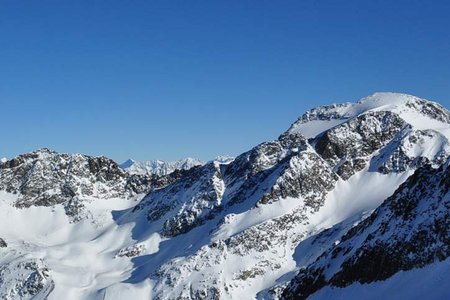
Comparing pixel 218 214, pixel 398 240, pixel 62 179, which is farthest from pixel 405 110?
pixel 398 240

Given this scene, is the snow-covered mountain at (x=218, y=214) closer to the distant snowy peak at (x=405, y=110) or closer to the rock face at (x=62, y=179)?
the rock face at (x=62, y=179)

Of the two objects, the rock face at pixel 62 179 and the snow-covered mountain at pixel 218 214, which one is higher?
the rock face at pixel 62 179

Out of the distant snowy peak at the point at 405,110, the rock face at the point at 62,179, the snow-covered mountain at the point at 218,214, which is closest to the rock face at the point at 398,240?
the snow-covered mountain at the point at 218,214

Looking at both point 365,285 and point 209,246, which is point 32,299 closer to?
point 209,246

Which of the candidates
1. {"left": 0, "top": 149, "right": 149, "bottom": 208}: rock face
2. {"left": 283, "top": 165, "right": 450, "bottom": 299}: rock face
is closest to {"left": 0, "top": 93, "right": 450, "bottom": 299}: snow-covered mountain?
{"left": 0, "top": 149, "right": 149, "bottom": 208}: rock face

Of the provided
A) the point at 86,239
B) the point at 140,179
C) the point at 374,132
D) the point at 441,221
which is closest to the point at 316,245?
the point at 374,132

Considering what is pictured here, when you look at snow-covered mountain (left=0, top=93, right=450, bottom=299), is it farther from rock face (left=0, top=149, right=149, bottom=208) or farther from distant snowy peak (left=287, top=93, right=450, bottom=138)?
distant snowy peak (left=287, top=93, right=450, bottom=138)
